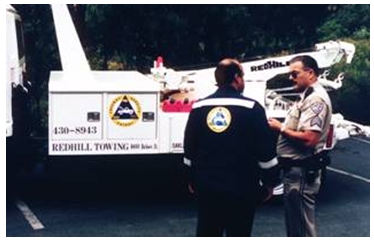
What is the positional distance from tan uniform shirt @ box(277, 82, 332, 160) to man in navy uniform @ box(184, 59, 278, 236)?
600mm

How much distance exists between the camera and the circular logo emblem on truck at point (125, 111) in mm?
6555

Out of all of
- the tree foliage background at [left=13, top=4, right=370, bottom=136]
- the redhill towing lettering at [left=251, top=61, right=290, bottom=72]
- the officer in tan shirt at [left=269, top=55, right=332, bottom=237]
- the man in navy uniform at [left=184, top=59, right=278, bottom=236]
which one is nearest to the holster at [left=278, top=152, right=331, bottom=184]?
the officer in tan shirt at [left=269, top=55, right=332, bottom=237]

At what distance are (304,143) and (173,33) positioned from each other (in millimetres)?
7616

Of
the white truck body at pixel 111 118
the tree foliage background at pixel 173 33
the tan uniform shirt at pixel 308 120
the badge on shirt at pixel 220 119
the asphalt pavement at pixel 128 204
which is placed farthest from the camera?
the tree foliage background at pixel 173 33

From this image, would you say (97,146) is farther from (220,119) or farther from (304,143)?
(220,119)

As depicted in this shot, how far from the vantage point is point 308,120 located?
16.2 ft

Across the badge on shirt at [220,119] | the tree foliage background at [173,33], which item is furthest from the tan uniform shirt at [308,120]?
the tree foliage background at [173,33]

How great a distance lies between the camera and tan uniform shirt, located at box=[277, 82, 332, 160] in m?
4.93

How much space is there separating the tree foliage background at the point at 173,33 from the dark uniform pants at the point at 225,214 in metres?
7.13

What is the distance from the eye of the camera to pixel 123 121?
6570 mm

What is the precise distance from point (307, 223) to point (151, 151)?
212 cm

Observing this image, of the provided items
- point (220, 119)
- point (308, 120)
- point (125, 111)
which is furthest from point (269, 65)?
point (220, 119)

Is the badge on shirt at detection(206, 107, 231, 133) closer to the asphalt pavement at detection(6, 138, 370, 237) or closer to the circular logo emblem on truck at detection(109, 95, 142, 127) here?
the asphalt pavement at detection(6, 138, 370, 237)

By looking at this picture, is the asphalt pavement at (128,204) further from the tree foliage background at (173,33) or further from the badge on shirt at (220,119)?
the tree foliage background at (173,33)
